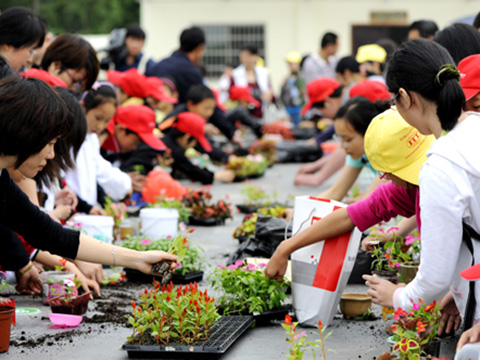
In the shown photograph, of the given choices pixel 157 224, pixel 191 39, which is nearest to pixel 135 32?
pixel 191 39

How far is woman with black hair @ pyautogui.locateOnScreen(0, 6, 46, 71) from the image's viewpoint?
5.68 metres

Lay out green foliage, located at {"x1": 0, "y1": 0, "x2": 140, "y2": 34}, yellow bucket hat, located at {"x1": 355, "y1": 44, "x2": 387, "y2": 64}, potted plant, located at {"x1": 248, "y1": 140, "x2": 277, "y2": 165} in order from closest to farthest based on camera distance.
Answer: yellow bucket hat, located at {"x1": 355, "y1": 44, "x2": 387, "y2": 64}
potted plant, located at {"x1": 248, "y1": 140, "x2": 277, "y2": 165}
green foliage, located at {"x1": 0, "y1": 0, "x2": 140, "y2": 34}

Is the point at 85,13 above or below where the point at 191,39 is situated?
above

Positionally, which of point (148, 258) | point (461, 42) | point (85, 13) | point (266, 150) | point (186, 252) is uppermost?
point (85, 13)

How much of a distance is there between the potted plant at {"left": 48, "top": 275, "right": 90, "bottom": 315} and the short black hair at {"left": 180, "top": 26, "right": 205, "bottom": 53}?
24.6ft

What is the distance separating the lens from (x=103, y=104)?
21.0ft

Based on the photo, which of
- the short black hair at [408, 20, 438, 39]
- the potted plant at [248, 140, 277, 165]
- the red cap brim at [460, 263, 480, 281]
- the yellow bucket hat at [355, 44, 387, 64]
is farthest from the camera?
the potted plant at [248, 140, 277, 165]

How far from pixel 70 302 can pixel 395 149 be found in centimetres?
191

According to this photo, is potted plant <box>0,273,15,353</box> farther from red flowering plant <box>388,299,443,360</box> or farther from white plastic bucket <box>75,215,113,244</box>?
red flowering plant <box>388,299,443,360</box>

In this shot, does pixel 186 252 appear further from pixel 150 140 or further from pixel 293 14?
pixel 293 14

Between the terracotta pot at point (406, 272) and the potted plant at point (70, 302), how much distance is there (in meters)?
1.71

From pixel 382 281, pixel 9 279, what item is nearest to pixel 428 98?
pixel 382 281

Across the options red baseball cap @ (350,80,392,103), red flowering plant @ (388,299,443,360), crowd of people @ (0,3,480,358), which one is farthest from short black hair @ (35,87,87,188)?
red baseball cap @ (350,80,392,103)

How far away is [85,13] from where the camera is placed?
44.0 meters
